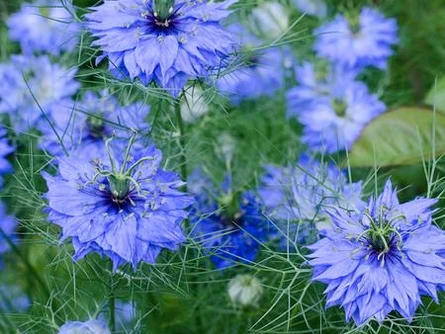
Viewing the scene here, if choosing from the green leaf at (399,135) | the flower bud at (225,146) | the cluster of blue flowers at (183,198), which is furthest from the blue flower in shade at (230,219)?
the green leaf at (399,135)

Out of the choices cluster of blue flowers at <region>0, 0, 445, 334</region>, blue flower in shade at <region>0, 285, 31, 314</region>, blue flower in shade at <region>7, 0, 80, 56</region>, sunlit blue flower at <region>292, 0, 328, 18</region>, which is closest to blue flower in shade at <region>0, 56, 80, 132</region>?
cluster of blue flowers at <region>0, 0, 445, 334</region>

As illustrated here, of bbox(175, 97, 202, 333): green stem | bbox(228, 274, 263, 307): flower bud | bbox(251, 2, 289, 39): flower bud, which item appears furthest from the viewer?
bbox(251, 2, 289, 39): flower bud

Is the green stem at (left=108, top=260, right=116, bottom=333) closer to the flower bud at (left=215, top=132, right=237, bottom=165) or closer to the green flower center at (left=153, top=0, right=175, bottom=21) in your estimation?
the green flower center at (left=153, top=0, right=175, bottom=21)

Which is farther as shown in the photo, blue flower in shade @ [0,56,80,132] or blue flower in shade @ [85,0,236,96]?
blue flower in shade @ [0,56,80,132]

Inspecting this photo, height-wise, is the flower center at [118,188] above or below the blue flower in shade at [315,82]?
above

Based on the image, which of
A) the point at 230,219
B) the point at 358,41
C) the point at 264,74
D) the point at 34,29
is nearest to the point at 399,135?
the point at 230,219

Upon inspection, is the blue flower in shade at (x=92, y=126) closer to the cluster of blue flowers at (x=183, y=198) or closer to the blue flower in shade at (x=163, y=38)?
the cluster of blue flowers at (x=183, y=198)

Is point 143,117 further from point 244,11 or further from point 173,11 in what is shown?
point 244,11
